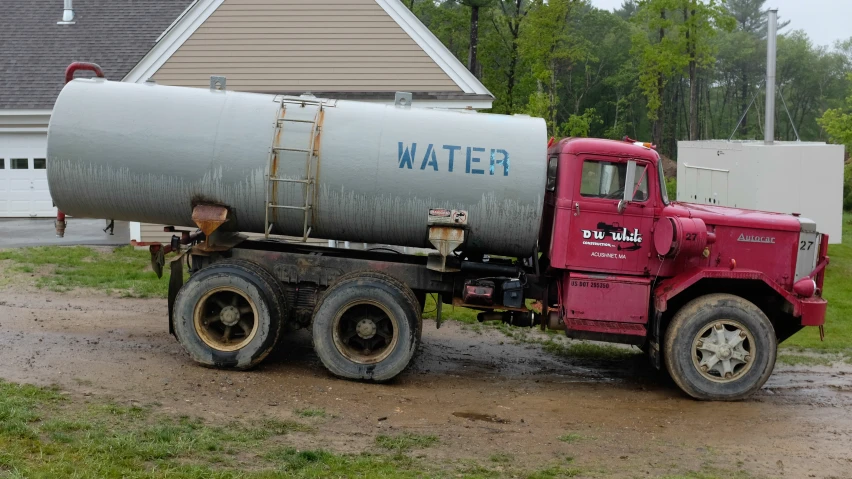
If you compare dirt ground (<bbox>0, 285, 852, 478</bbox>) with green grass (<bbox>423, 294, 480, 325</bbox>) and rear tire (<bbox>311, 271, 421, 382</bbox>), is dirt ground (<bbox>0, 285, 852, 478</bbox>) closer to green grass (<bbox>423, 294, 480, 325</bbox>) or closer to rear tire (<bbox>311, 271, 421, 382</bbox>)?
rear tire (<bbox>311, 271, 421, 382</bbox>)

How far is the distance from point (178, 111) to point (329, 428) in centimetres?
400

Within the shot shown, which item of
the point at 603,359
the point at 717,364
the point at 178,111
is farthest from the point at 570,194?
the point at 178,111

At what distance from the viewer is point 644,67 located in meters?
36.9

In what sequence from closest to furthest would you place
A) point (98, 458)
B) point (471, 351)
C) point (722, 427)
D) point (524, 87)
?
point (98, 458) < point (722, 427) < point (471, 351) < point (524, 87)

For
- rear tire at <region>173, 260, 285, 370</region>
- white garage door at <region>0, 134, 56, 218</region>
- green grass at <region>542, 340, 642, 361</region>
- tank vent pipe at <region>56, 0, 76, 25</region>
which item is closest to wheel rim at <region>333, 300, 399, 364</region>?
rear tire at <region>173, 260, 285, 370</region>

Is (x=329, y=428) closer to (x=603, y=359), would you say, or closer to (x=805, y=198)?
(x=603, y=359)

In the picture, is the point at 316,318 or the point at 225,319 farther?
the point at 225,319

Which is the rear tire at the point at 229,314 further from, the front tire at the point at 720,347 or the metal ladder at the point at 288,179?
the front tire at the point at 720,347

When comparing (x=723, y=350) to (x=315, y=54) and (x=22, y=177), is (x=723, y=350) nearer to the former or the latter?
(x=315, y=54)

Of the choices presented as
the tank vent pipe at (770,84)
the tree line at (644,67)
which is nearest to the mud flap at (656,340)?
the tank vent pipe at (770,84)

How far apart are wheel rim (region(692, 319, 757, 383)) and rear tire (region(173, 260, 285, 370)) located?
4.69 metres

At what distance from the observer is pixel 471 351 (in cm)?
1262

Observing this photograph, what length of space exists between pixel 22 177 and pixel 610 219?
64.1 feet

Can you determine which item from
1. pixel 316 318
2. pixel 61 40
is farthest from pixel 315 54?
pixel 61 40
